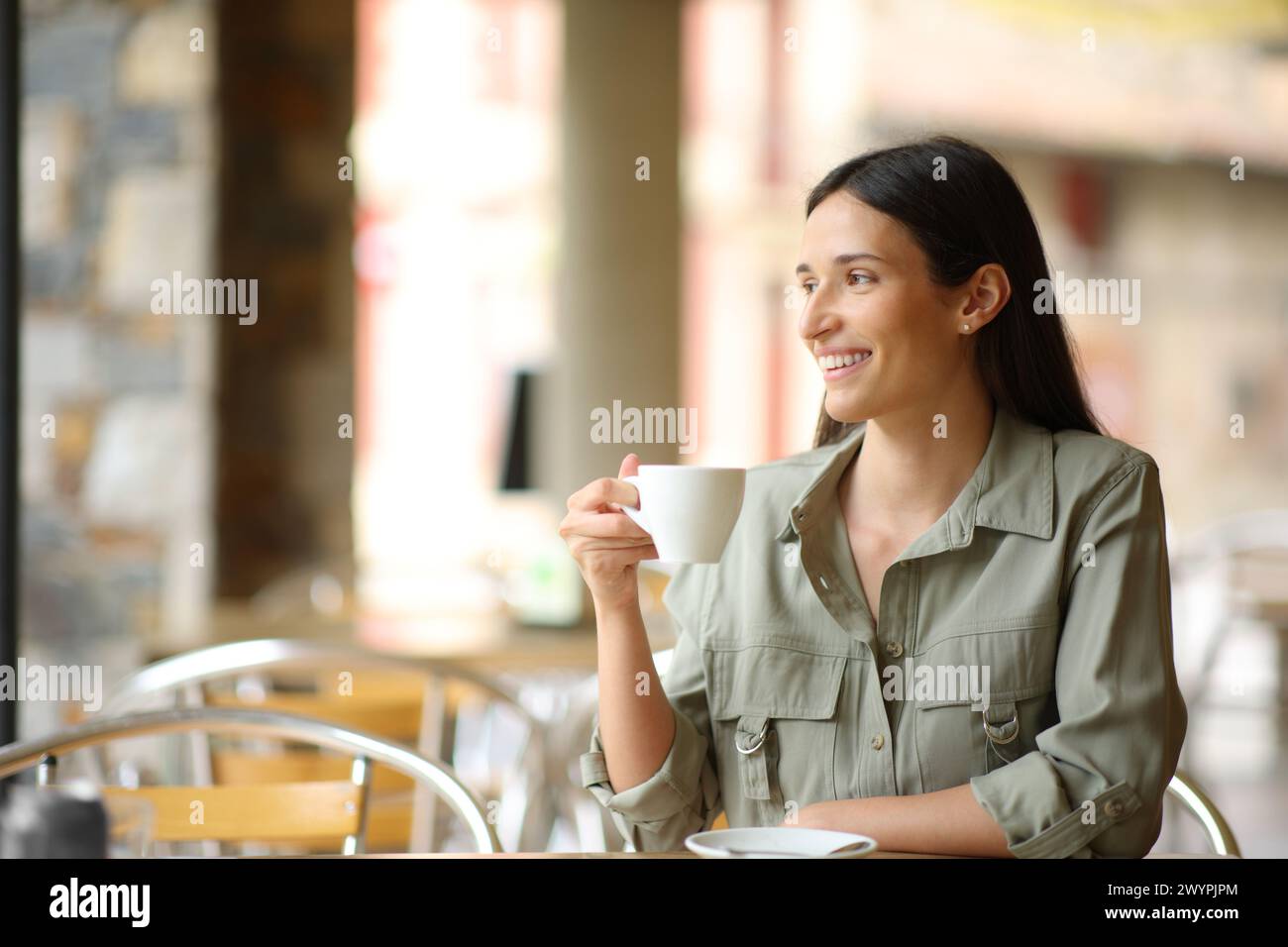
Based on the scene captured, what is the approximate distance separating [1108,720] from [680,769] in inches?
15.1

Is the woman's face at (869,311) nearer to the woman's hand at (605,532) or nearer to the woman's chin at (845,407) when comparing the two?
the woman's chin at (845,407)

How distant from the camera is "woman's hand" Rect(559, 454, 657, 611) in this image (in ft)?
3.96

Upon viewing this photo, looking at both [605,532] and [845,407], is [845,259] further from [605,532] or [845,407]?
[605,532]

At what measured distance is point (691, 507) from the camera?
1124mm

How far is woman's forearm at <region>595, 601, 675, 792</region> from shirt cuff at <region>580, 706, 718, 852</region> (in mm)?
11

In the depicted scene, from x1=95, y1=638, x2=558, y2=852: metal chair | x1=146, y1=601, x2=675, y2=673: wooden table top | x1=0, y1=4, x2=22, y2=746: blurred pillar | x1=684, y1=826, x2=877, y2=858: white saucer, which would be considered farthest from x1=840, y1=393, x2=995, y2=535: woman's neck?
x1=146, y1=601, x2=675, y2=673: wooden table top

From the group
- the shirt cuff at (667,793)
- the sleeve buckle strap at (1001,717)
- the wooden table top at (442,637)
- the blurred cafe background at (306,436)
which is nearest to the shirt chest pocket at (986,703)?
the sleeve buckle strap at (1001,717)

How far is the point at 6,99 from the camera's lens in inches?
60.2

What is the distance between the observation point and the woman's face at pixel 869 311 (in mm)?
1363

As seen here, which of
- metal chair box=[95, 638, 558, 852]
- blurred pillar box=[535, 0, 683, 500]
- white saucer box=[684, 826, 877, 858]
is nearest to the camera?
white saucer box=[684, 826, 877, 858]

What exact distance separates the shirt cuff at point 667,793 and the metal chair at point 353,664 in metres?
0.37

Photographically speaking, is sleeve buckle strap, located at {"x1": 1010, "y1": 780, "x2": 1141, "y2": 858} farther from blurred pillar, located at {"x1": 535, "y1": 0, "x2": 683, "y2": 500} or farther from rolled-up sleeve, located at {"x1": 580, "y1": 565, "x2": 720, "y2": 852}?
blurred pillar, located at {"x1": 535, "y1": 0, "x2": 683, "y2": 500}
